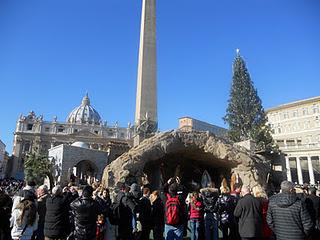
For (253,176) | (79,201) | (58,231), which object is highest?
(253,176)

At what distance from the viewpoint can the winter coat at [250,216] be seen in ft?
17.6

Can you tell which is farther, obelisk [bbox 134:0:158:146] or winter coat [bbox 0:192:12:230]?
obelisk [bbox 134:0:158:146]

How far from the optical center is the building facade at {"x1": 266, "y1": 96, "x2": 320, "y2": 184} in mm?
43094

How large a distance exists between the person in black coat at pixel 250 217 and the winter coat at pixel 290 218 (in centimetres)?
72

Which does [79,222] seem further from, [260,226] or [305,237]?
[305,237]

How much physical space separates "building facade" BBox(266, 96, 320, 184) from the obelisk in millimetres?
26270

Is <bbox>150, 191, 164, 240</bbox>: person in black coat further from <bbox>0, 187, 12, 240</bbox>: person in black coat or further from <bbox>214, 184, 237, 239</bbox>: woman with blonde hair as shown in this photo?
<bbox>0, 187, 12, 240</bbox>: person in black coat

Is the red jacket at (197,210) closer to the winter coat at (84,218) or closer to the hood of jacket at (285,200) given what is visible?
the hood of jacket at (285,200)

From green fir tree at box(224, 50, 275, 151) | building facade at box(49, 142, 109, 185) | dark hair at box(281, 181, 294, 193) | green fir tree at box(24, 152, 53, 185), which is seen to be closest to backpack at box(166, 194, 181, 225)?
dark hair at box(281, 181, 294, 193)

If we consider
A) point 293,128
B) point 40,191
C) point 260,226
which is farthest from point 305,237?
point 293,128

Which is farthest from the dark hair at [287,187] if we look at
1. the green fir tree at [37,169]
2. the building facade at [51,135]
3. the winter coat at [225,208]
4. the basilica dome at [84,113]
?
the basilica dome at [84,113]

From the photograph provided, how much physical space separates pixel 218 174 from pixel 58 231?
15.2 m

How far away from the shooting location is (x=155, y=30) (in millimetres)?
23922

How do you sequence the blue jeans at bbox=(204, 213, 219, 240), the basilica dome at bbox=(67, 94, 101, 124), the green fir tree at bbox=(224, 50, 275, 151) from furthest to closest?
the basilica dome at bbox=(67, 94, 101, 124) → the green fir tree at bbox=(224, 50, 275, 151) → the blue jeans at bbox=(204, 213, 219, 240)
